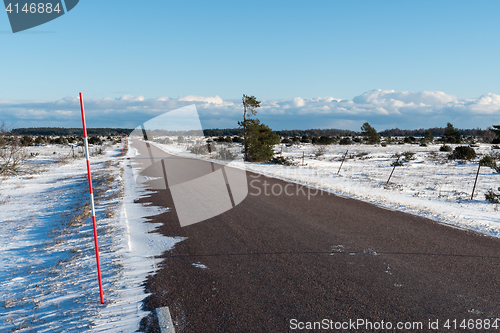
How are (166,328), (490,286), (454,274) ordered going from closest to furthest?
(166,328)
(490,286)
(454,274)

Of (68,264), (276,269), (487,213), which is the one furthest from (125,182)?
(487,213)

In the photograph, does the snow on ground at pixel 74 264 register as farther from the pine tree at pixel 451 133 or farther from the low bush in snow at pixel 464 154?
the pine tree at pixel 451 133

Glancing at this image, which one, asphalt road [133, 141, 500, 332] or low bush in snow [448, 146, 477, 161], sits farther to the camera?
low bush in snow [448, 146, 477, 161]

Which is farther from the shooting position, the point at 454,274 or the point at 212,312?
the point at 454,274

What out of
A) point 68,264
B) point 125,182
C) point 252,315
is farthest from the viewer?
point 125,182

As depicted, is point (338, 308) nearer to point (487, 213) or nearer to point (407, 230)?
point (407, 230)

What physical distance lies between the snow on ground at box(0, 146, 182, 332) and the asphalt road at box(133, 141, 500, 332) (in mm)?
416

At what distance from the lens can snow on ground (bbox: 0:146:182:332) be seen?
358 centimetres

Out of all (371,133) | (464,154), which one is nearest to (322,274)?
(464,154)

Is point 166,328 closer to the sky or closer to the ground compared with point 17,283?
closer to the sky

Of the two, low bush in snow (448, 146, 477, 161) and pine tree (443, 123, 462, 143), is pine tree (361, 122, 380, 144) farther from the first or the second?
low bush in snow (448, 146, 477, 161)

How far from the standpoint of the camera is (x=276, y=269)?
185 inches

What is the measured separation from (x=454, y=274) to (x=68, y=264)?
21.2 ft

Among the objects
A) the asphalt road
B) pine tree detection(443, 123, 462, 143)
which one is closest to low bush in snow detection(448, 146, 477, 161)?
the asphalt road
